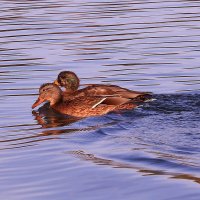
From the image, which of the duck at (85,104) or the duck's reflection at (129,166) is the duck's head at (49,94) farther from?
the duck's reflection at (129,166)

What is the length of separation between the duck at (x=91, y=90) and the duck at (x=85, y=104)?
7cm

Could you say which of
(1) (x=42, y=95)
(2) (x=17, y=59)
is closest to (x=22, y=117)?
(1) (x=42, y=95)

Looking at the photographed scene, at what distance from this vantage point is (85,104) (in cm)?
1680

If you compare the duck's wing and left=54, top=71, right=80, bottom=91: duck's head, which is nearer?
the duck's wing

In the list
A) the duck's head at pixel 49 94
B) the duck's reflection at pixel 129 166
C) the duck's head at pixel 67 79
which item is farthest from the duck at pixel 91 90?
the duck's reflection at pixel 129 166

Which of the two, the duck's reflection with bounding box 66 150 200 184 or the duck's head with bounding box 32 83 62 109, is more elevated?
the duck's head with bounding box 32 83 62 109

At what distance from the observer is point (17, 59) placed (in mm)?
20328

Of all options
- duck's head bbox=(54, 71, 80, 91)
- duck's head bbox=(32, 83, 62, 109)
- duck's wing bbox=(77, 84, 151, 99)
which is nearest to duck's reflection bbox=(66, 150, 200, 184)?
duck's wing bbox=(77, 84, 151, 99)

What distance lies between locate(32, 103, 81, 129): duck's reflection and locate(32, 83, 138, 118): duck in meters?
0.14

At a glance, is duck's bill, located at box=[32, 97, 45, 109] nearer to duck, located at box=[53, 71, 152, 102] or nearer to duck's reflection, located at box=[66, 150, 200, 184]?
duck, located at box=[53, 71, 152, 102]

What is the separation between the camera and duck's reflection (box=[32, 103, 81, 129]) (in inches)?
625

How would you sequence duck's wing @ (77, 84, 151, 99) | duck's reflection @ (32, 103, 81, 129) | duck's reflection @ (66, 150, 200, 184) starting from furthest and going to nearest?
duck's wing @ (77, 84, 151, 99)
duck's reflection @ (32, 103, 81, 129)
duck's reflection @ (66, 150, 200, 184)

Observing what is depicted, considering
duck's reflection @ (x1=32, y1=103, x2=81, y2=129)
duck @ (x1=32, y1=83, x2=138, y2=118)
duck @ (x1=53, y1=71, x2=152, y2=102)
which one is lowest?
duck's reflection @ (x1=32, y1=103, x2=81, y2=129)

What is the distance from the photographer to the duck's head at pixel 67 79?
1764 centimetres
